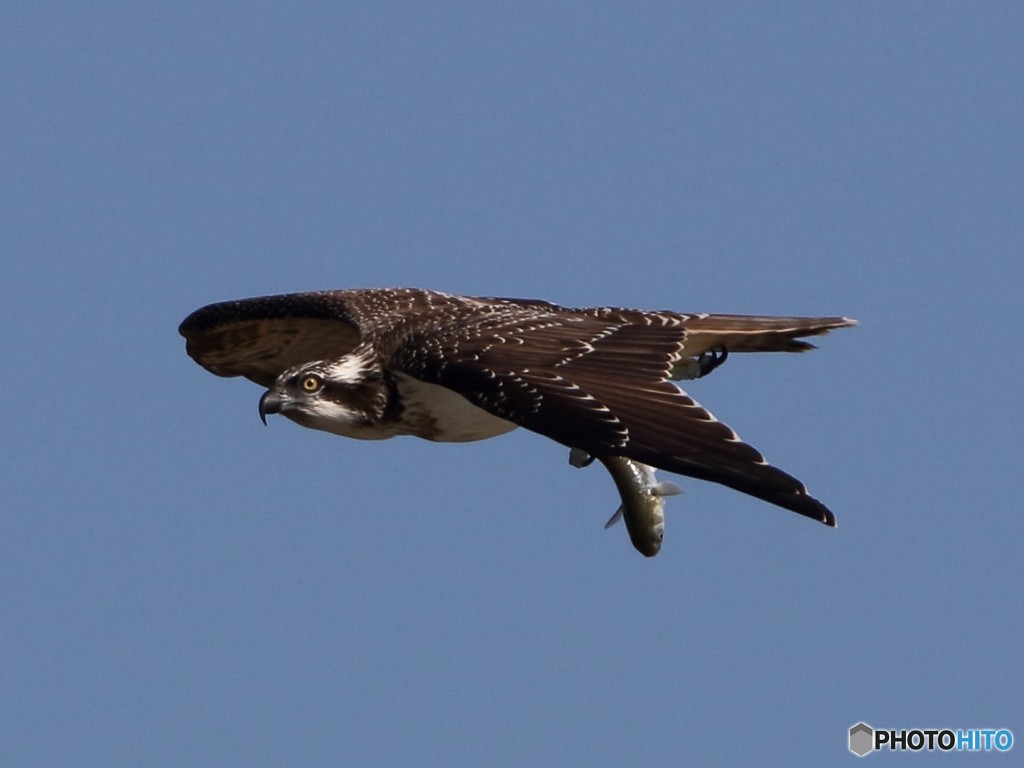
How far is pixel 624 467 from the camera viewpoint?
53.8ft

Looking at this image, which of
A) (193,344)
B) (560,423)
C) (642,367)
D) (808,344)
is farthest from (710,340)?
(193,344)

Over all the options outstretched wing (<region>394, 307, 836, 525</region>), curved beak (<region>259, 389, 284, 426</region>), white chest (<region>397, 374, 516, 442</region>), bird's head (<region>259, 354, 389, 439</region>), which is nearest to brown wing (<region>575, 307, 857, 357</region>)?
outstretched wing (<region>394, 307, 836, 525</region>)

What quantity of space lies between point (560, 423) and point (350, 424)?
2780 millimetres

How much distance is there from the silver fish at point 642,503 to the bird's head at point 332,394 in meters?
1.70

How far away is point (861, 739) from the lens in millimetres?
15953

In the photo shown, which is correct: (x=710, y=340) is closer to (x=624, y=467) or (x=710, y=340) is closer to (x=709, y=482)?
(x=624, y=467)

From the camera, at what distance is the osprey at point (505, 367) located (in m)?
13.3

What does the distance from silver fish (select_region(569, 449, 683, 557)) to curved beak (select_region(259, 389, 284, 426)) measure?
7.71ft

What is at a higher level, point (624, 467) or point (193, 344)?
point (193, 344)

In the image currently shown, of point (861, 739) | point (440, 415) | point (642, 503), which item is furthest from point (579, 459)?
point (861, 739)

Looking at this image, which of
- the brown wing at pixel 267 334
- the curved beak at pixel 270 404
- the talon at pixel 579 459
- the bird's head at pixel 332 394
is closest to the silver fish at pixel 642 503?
the talon at pixel 579 459

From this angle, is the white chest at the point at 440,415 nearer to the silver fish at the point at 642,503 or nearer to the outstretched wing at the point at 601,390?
the outstretched wing at the point at 601,390

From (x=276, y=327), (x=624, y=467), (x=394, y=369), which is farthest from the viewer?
(x=276, y=327)

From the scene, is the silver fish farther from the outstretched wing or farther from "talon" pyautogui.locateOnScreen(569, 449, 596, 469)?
the outstretched wing
